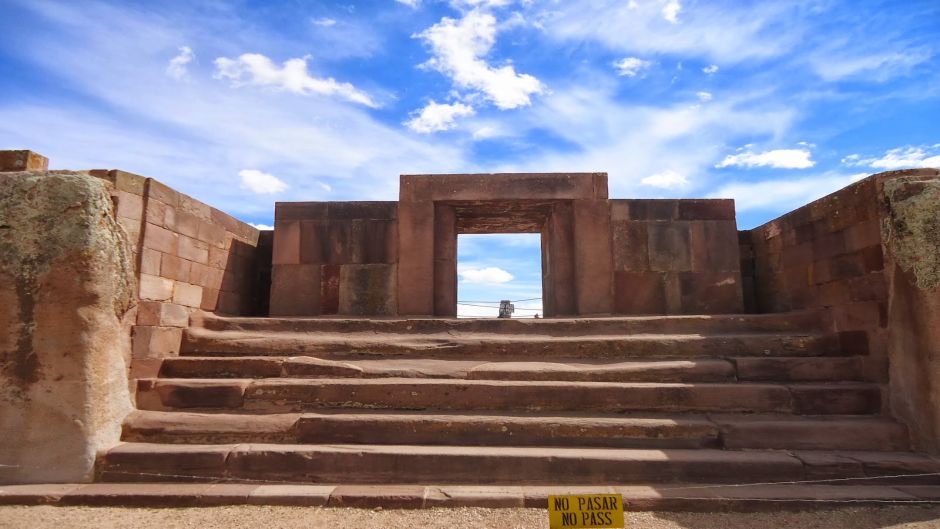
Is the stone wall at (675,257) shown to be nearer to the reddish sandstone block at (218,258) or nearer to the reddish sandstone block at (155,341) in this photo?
the reddish sandstone block at (218,258)

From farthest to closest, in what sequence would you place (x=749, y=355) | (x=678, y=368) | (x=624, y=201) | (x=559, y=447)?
(x=624, y=201) < (x=749, y=355) < (x=678, y=368) < (x=559, y=447)

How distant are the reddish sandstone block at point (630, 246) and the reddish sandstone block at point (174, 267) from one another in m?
5.61

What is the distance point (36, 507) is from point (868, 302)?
7.54m

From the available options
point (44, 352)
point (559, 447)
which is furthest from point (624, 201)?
point (44, 352)

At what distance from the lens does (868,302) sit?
5.33m

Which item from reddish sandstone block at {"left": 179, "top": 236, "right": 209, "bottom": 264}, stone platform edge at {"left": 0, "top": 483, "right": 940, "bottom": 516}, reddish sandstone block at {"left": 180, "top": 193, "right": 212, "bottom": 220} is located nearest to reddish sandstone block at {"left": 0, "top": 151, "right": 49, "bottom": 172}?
reddish sandstone block at {"left": 180, "top": 193, "right": 212, "bottom": 220}

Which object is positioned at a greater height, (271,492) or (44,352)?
(44,352)

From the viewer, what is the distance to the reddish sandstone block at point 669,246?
7.69m

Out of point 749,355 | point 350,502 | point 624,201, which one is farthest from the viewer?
point 624,201

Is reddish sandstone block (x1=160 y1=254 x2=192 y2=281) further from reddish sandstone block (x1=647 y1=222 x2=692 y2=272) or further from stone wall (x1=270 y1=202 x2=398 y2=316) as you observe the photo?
reddish sandstone block (x1=647 y1=222 x2=692 y2=272)

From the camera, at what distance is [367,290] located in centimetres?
758

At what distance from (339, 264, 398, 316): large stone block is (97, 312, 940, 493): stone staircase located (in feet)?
4.44

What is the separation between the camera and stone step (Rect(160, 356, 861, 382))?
5.29 metres

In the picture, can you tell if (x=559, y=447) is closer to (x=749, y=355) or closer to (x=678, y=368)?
(x=678, y=368)
